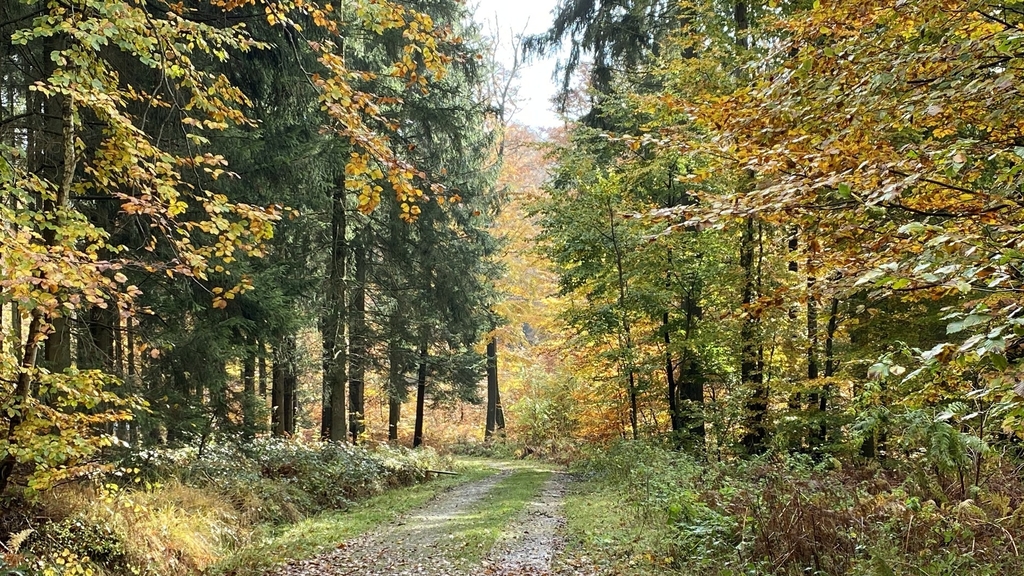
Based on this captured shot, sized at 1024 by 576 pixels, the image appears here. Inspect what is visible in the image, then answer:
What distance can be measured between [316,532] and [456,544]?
1999mm

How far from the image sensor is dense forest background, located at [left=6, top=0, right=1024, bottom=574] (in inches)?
142

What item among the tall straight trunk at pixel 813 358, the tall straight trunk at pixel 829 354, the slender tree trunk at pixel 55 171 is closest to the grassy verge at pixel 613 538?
the tall straight trunk at pixel 813 358

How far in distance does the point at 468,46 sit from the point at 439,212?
5.21m

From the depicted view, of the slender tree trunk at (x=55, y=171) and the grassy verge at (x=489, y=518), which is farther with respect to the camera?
the grassy verge at (x=489, y=518)

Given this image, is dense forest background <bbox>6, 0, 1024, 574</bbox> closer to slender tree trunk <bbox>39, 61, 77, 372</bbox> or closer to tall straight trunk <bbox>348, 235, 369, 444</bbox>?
slender tree trunk <bbox>39, 61, 77, 372</bbox>

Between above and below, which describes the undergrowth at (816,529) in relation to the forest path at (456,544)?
above

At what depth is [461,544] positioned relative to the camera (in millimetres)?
7180

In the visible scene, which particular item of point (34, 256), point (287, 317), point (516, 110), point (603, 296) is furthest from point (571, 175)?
point (516, 110)

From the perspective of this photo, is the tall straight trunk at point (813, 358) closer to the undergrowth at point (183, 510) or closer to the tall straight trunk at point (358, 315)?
the undergrowth at point (183, 510)

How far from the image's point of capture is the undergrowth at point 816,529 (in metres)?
3.97

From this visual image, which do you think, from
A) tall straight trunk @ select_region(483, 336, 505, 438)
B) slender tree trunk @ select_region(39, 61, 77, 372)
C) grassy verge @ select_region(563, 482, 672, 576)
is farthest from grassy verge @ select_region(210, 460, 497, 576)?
tall straight trunk @ select_region(483, 336, 505, 438)

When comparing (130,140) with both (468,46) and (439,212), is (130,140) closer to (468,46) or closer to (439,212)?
(439,212)

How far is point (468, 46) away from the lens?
17.3m

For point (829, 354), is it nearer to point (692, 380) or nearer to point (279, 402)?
point (692, 380)
